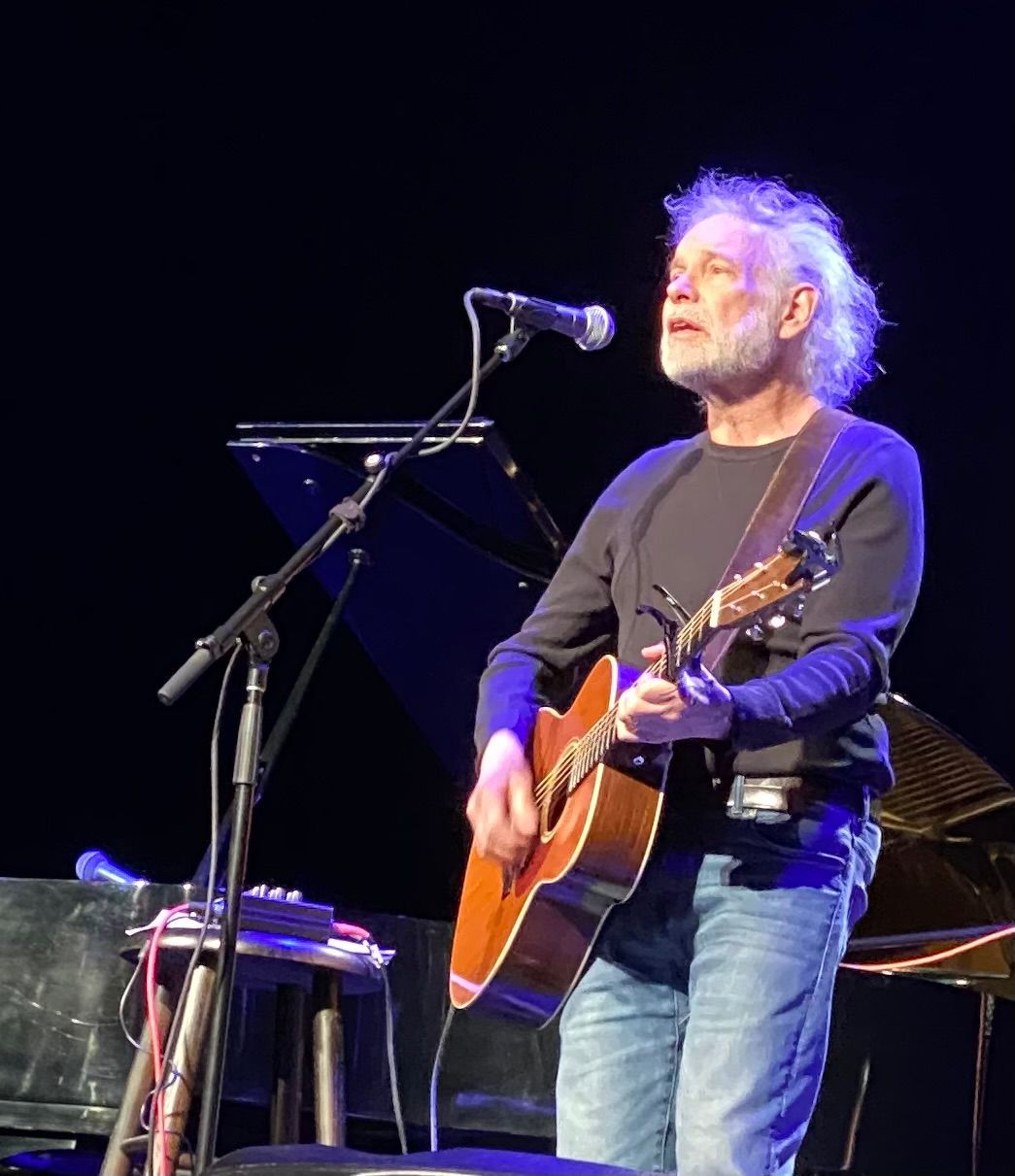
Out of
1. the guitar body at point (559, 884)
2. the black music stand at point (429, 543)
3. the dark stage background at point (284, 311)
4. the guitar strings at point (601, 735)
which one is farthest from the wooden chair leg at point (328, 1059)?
the dark stage background at point (284, 311)

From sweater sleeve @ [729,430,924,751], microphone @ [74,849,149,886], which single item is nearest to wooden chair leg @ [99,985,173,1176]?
microphone @ [74,849,149,886]

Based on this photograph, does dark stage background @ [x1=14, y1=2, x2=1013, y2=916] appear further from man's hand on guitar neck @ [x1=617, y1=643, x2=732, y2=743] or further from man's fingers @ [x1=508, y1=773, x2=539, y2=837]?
man's hand on guitar neck @ [x1=617, y1=643, x2=732, y2=743]

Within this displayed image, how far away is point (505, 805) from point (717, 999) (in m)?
0.49

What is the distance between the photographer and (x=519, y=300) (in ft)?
8.96

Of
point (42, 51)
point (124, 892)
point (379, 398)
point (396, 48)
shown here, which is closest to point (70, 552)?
point (379, 398)

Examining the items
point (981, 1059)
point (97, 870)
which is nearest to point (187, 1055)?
point (97, 870)

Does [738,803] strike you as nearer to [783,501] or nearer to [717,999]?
[717,999]

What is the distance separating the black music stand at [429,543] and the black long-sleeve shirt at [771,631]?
652 mm

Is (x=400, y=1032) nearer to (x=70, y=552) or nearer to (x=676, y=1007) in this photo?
(x=676, y=1007)

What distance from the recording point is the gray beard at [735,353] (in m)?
2.55

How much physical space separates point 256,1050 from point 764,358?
1.99 m

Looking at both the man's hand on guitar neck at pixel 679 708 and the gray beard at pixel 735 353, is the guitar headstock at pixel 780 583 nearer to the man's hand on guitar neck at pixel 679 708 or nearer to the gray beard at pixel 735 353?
the man's hand on guitar neck at pixel 679 708

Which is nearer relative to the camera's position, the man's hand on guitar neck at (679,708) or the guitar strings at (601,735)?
the man's hand on guitar neck at (679,708)

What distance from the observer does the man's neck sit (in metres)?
2.55
